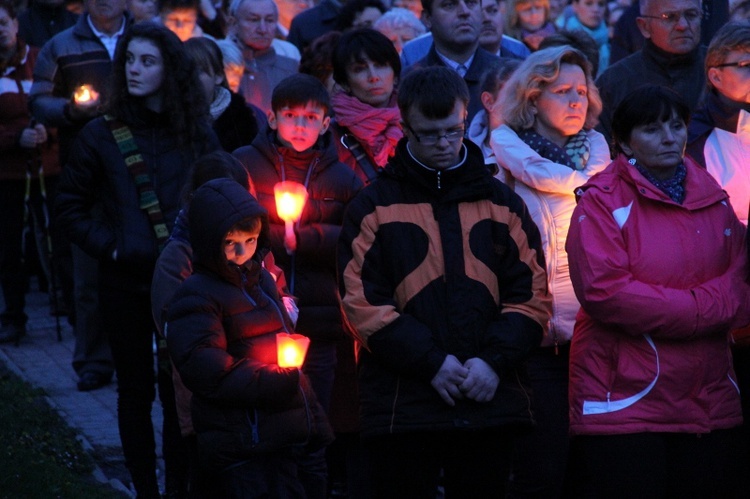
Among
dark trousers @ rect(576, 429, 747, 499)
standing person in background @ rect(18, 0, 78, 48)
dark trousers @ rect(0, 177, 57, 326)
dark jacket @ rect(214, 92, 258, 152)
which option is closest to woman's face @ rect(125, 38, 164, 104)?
dark jacket @ rect(214, 92, 258, 152)

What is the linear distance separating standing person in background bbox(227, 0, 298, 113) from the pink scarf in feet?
9.42

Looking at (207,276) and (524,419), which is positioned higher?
(207,276)

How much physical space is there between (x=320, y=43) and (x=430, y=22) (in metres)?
0.92

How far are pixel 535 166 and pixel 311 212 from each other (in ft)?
3.74

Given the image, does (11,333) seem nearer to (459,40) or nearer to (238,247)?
(459,40)

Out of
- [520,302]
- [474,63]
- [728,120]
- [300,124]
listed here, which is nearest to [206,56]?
[474,63]

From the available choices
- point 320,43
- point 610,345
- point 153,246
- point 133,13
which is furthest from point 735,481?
point 133,13

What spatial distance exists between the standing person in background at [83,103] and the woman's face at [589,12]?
5203 mm

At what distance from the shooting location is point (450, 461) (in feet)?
16.3

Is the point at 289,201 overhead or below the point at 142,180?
overhead

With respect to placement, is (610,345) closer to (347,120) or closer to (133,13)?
(347,120)

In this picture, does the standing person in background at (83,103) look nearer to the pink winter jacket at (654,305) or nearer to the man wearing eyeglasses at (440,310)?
the man wearing eyeglasses at (440,310)

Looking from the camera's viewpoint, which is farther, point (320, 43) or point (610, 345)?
point (320, 43)

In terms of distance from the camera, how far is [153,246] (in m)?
6.50
